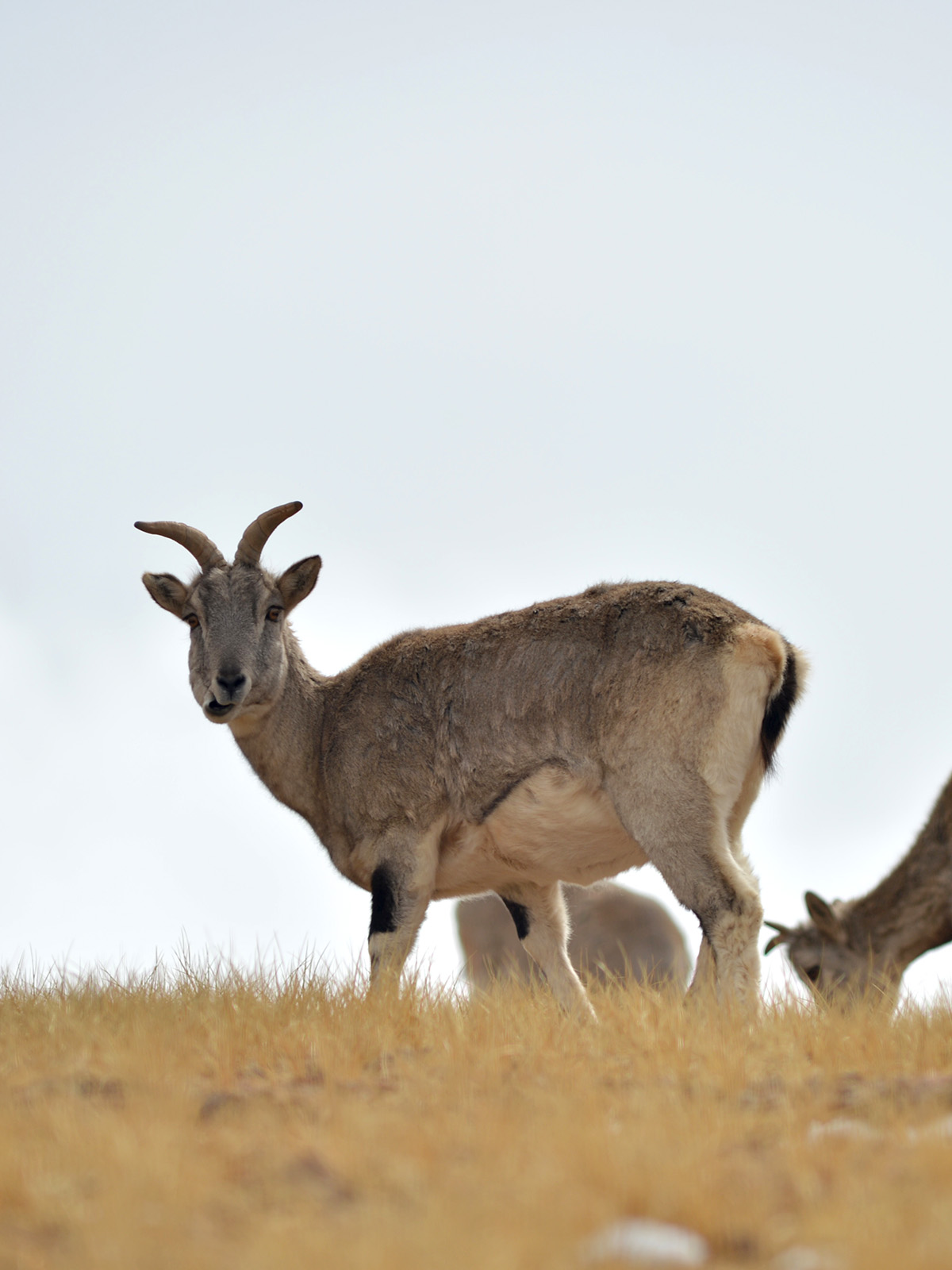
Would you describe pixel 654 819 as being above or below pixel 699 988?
above

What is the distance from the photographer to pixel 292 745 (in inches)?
360

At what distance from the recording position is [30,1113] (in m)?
4.22

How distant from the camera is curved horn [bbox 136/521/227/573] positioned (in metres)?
9.48

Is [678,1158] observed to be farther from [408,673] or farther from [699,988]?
[408,673]

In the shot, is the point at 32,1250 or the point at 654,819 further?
the point at 654,819

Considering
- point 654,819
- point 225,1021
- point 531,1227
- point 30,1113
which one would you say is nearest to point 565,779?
point 654,819

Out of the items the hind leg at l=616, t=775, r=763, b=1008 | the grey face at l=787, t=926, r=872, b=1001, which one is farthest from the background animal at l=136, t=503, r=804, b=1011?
the grey face at l=787, t=926, r=872, b=1001

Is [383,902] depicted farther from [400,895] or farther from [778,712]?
[778,712]

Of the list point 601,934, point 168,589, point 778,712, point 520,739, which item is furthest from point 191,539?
point 601,934

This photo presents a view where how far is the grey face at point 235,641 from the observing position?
8773 millimetres

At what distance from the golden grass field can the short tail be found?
200 cm

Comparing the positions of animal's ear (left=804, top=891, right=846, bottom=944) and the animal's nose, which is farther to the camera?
animal's ear (left=804, top=891, right=846, bottom=944)

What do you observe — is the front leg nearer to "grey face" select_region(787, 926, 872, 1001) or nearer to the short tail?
the short tail

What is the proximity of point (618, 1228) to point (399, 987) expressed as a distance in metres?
4.28
